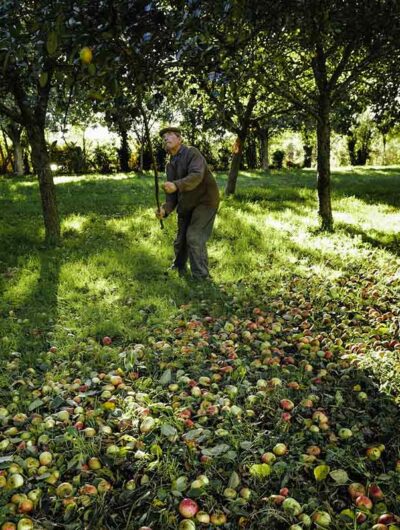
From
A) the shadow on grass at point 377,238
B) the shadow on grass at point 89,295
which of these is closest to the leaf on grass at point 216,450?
the shadow on grass at point 89,295

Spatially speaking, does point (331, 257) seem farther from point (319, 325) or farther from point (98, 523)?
point (98, 523)

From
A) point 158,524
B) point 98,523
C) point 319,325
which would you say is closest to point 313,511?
point 158,524

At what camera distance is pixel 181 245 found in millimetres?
6832

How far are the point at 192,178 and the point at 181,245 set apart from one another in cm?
137

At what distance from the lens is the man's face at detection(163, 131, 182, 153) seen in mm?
6016

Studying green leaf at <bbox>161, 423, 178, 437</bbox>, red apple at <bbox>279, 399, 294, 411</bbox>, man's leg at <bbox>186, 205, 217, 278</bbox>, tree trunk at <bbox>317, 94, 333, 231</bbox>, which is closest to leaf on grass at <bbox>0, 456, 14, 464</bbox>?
green leaf at <bbox>161, 423, 178, 437</bbox>

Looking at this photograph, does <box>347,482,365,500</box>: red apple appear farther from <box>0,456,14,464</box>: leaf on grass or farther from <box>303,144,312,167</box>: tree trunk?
<box>303,144,312,167</box>: tree trunk

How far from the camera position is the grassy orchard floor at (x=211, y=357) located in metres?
2.69

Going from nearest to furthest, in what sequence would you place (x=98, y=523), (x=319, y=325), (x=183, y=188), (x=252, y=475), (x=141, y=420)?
(x=98, y=523), (x=252, y=475), (x=141, y=420), (x=319, y=325), (x=183, y=188)

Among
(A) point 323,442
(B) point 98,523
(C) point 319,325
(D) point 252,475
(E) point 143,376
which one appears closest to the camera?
(B) point 98,523

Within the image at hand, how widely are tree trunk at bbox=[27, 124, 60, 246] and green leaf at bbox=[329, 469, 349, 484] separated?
7523mm

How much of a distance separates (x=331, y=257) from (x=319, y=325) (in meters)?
2.85

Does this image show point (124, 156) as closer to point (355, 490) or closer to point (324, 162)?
point (324, 162)

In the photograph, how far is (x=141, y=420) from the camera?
10.8ft
